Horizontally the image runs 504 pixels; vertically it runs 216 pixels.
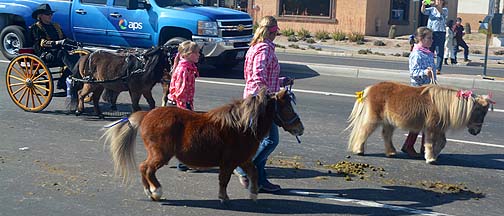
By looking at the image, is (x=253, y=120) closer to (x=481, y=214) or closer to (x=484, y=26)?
(x=481, y=214)

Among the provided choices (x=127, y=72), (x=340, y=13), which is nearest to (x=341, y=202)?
(x=127, y=72)

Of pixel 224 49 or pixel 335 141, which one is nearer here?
pixel 335 141

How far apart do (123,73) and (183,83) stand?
2950mm

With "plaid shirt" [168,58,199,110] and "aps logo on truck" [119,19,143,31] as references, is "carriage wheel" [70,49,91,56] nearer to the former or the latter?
"plaid shirt" [168,58,199,110]

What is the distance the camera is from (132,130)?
23.6 ft

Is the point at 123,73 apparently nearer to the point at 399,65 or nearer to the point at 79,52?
the point at 79,52

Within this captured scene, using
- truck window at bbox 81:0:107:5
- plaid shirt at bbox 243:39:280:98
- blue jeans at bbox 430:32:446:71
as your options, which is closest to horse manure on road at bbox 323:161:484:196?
plaid shirt at bbox 243:39:280:98

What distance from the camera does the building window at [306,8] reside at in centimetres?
3669

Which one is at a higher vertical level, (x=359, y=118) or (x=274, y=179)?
(x=359, y=118)

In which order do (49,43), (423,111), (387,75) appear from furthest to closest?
(387,75), (49,43), (423,111)

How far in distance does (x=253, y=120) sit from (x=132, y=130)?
1.19m

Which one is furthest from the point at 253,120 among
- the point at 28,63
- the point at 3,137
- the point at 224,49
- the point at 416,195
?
the point at 224,49

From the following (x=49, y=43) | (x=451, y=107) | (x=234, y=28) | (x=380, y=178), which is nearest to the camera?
(x=380, y=178)

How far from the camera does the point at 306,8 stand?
37.2 meters
